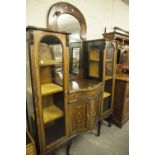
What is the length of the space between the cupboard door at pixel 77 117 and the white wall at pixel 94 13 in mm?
1123

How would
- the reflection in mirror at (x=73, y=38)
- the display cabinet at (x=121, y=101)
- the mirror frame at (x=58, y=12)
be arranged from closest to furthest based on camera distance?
1. the mirror frame at (x=58, y=12)
2. the reflection in mirror at (x=73, y=38)
3. the display cabinet at (x=121, y=101)

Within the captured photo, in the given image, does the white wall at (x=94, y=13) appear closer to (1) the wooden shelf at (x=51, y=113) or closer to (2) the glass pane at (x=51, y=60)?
(2) the glass pane at (x=51, y=60)

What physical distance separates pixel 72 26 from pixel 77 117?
4.41ft

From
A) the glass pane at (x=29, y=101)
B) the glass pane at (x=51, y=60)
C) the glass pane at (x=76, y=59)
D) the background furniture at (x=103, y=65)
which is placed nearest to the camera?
the glass pane at (x=29, y=101)

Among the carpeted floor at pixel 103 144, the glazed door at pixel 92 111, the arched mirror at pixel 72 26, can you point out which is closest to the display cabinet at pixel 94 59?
the arched mirror at pixel 72 26

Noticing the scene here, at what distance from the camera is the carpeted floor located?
→ 182 centimetres

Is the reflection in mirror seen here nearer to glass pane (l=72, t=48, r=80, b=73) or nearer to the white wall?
glass pane (l=72, t=48, r=80, b=73)

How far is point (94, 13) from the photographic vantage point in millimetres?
2279

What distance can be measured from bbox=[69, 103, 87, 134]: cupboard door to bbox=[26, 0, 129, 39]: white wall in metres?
1.12

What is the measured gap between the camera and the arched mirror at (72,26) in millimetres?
1689
